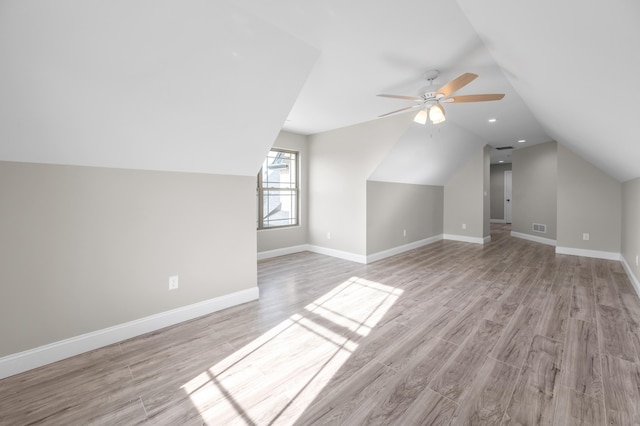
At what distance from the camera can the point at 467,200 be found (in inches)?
268

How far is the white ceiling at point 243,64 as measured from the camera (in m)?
1.46

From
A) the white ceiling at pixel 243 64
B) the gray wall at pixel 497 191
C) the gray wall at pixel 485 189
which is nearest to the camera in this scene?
the white ceiling at pixel 243 64

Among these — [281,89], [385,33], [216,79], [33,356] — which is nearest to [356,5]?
[385,33]

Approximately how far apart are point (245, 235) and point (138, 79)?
1.80m

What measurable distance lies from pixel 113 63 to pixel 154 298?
1954 mm

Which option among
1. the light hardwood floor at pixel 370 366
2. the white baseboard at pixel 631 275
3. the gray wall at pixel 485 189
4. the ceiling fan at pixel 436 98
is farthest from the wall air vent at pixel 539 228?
the ceiling fan at pixel 436 98

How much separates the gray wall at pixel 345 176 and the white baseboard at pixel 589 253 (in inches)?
164

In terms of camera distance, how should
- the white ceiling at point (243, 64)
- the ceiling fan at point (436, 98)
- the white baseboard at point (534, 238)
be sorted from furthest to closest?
1. the white baseboard at point (534, 238)
2. the ceiling fan at point (436, 98)
3. the white ceiling at point (243, 64)

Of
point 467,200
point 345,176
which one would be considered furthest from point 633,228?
point 345,176

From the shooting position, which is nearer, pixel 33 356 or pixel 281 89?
pixel 33 356

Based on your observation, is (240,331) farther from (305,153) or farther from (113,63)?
(305,153)

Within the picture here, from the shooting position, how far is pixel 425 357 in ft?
6.80

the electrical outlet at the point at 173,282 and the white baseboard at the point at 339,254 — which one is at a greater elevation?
the electrical outlet at the point at 173,282

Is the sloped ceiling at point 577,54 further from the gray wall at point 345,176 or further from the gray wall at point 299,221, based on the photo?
the gray wall at point 299,221
